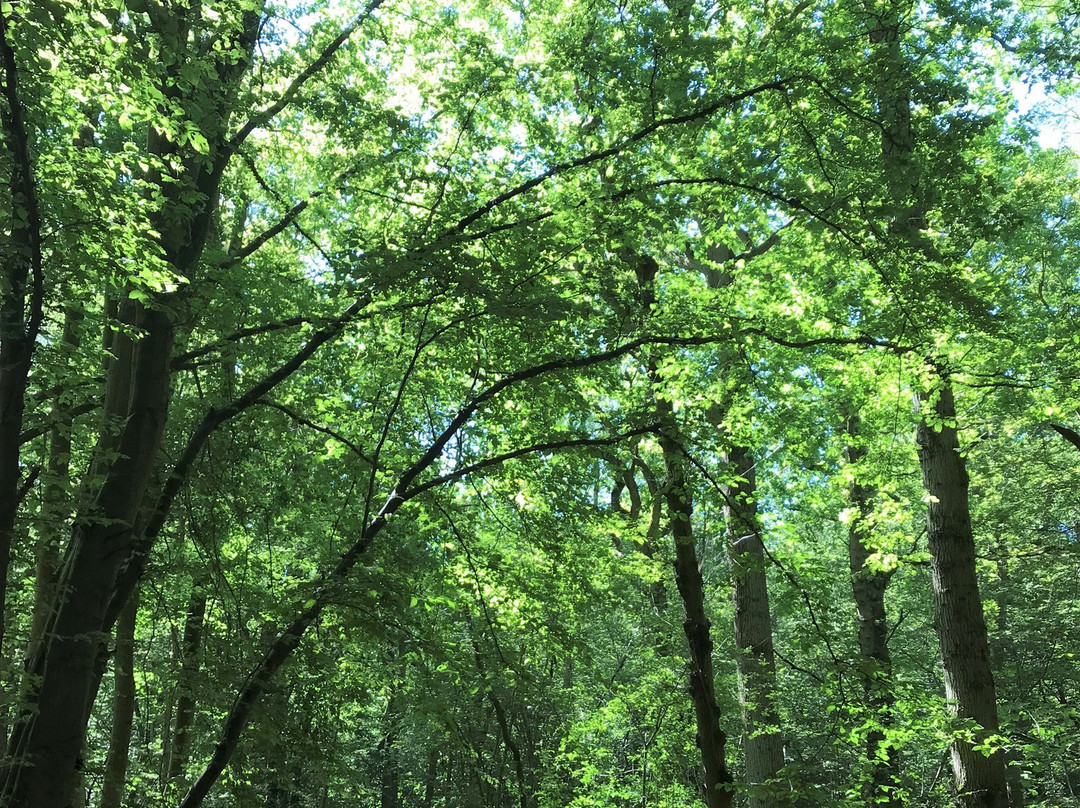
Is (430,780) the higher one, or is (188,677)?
(188,677)

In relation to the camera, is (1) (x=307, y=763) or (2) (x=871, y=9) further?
(2) (x=871, y=9)

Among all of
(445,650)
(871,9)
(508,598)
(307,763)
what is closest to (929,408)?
(871,9)

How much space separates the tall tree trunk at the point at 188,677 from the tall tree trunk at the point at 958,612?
5.73 m

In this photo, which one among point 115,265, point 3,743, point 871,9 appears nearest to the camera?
point 115,265

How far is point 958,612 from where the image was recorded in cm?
665

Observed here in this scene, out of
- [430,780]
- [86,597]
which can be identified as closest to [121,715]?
[86,597]

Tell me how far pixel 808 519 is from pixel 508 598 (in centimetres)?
881

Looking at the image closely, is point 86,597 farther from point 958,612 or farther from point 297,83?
point 958,612

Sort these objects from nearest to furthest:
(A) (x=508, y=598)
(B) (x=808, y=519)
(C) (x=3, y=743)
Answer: (C) (x=3, y=743), (A) (x=508, y=598), (B) (x=808, y=519)

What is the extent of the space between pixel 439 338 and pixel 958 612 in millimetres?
5320

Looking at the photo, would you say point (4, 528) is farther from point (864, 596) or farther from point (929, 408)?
point (864, 596)

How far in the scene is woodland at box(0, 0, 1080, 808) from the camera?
3537mm

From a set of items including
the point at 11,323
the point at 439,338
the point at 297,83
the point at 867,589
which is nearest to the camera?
the point at 11,323

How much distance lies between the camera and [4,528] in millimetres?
2254
